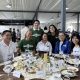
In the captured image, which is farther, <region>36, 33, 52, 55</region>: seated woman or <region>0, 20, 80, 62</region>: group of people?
<region>36, 33, 52, 55</region>: seated woman

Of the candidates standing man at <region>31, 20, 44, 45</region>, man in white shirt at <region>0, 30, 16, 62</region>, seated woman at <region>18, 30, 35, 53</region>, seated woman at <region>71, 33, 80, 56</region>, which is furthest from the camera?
standing man at <region>31, 20, 44, 45</region>

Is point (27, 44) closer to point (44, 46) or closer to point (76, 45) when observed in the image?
point (44, 46)

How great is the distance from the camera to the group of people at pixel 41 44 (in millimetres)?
3381

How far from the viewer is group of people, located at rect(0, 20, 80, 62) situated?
11.1 ft

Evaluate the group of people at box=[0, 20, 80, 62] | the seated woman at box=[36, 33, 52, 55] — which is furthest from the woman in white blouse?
the seated woman at box=[36, 33, 52, 55]

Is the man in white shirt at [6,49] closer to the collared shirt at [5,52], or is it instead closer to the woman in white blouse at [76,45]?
the collared shirt at [5,52]

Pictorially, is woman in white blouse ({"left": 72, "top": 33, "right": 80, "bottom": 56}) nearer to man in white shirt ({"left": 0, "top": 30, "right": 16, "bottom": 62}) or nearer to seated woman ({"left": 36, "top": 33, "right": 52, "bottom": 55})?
seated woman ({"left": 36, "top": 33, "right": 52, "bottom": 55})

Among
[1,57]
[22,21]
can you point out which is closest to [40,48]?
[1,57]

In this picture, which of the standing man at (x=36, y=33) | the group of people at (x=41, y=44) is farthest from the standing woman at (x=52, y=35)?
the standing man at (x=36, y=33)

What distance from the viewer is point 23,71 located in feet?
7.64

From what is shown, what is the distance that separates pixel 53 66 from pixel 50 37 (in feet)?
6.10

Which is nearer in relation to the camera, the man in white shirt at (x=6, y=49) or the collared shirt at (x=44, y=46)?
the man in white shirt at (x=6, y=49)

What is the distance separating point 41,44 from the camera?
12.9ft

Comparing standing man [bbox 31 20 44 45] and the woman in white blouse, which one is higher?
standing man [bbox 31 20 44 45]
